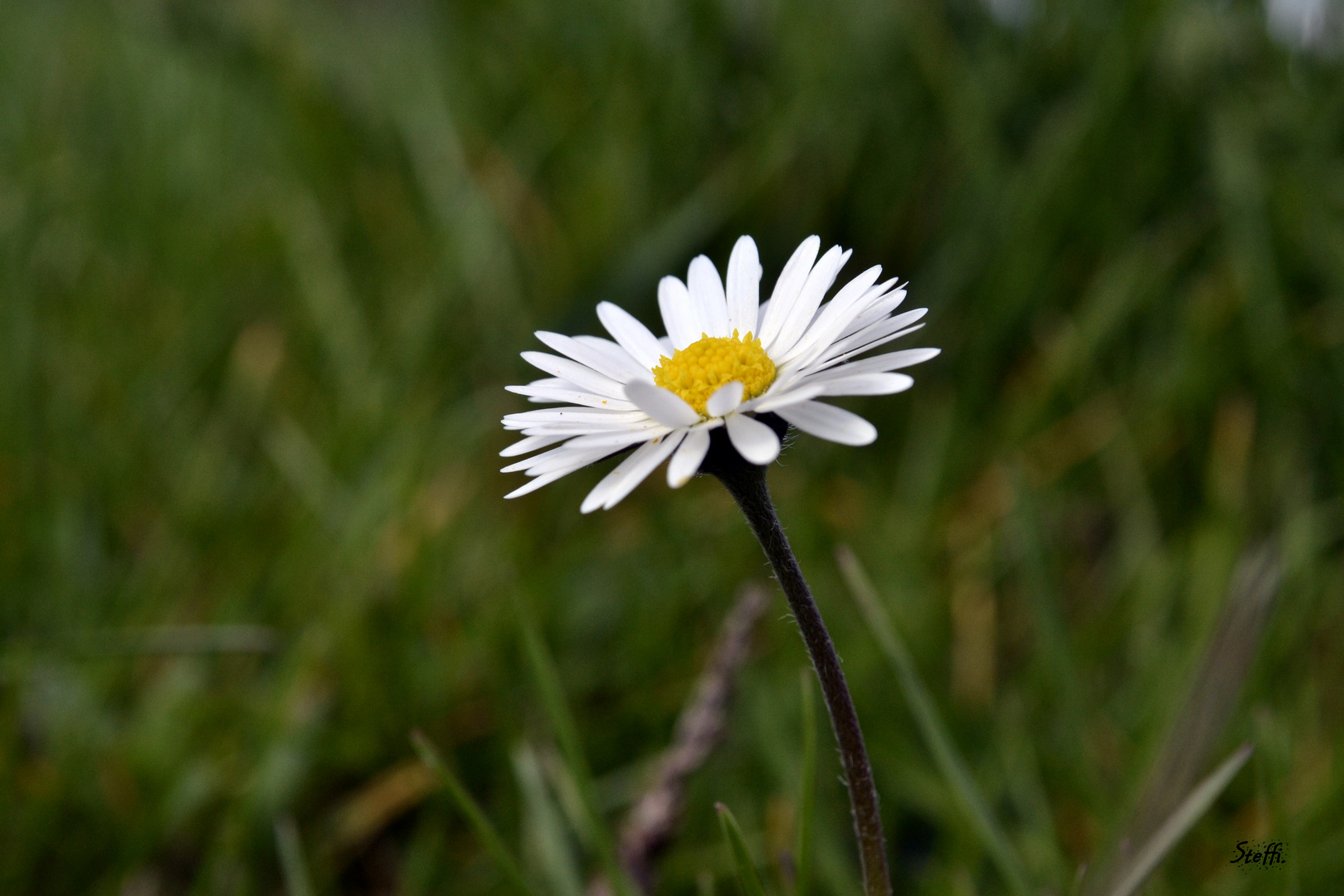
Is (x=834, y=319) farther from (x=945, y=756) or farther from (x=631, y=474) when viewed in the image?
(x=945, y=756)

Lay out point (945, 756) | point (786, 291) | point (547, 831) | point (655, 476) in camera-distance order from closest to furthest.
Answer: point (786, 291)
point (945, 756)
point (547, 831)
point (655, 476)

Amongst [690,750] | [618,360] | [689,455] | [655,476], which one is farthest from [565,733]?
[655,476]

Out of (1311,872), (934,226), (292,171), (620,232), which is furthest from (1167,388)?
(292,171)

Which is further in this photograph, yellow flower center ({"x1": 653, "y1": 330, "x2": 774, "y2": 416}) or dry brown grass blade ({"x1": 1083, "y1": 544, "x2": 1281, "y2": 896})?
dry brown grass blade ({"x1": 1083, "y1": 544, "x2": 1281, "y2": 896})

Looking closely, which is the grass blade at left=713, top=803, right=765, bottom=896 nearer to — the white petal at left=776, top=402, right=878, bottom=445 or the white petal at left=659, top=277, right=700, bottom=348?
the white petal at left=776, top=402, right=878, bottom=445

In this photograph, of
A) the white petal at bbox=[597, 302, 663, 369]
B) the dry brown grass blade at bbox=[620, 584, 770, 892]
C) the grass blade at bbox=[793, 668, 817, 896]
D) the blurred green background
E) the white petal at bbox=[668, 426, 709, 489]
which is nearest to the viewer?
the white petal at bbox=[668, 426, 709, 489]

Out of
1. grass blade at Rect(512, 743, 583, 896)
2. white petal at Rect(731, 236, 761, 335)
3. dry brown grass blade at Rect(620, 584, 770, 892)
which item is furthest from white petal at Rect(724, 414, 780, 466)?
grass blade at Rect(512, 743, 583, 896)
